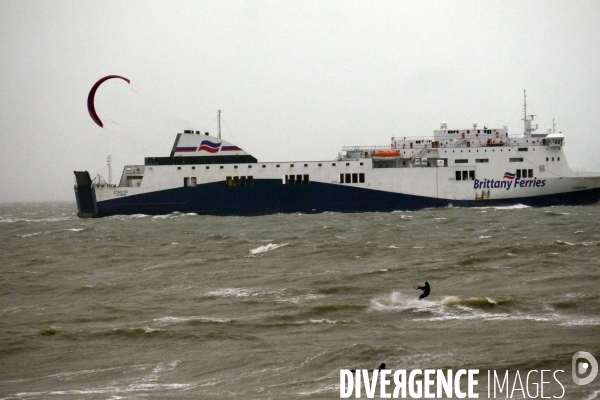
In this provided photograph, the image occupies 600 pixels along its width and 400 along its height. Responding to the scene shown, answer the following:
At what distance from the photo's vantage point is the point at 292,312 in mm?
18203

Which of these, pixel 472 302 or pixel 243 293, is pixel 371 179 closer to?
pixel 243 293

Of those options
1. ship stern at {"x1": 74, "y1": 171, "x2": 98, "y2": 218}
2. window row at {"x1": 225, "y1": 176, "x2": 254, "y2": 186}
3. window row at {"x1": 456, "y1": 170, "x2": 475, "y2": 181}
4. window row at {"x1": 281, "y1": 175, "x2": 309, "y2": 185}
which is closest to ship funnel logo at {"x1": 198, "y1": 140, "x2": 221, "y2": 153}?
window row at {"x1": 225, "y1": 176, "x2": 254, "y2": 186}

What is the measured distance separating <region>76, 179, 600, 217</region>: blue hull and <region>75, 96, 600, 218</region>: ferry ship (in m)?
0.07

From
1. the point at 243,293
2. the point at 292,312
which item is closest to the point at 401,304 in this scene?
the point at 292,312

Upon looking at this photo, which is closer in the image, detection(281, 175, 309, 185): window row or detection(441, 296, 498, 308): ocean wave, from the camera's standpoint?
detection(441, 296, 498, 308): ocean wave

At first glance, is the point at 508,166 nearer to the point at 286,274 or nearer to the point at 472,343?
the point at 286,274

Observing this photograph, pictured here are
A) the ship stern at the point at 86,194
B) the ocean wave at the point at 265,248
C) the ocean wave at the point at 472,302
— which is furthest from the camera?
the ship stern at the point at 86,194

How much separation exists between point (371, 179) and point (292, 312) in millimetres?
33108

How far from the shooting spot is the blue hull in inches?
1964

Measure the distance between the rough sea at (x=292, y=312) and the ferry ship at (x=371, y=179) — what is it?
592 inches

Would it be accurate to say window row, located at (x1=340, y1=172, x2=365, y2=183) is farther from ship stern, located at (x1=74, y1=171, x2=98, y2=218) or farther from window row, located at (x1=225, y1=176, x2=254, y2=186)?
ship stern, located at (x1=74, y1=171, x2=98, y2=218)

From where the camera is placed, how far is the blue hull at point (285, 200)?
49875 millimetres

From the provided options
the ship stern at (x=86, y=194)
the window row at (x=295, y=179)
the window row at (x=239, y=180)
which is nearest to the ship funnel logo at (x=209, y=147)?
the window row at (x=239, y=180)

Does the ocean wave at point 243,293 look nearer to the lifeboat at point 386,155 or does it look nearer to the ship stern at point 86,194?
the lifeboat at point 386,155
